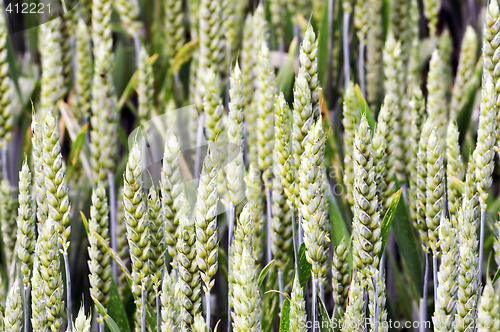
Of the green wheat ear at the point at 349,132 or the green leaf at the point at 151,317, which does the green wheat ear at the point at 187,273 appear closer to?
the green leaf at the point at 151,317

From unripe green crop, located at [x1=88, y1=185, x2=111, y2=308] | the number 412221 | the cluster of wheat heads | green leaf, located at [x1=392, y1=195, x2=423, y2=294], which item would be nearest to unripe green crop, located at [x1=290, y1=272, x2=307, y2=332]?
the cluster of wheat heads

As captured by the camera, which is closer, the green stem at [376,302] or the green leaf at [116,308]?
the green stem at [376,302]

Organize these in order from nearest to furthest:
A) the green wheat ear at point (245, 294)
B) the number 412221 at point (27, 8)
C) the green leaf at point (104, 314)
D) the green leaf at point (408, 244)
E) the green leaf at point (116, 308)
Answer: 1. the green wheat ear at point (245, 294)
2. the green leaf at point (104, 314)
3. the green leaf at point (116, 308)
4. the green leaf at point (408, 244)
5. the number 412221 at point (27, 8)

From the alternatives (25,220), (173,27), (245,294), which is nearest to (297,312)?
(245,294)

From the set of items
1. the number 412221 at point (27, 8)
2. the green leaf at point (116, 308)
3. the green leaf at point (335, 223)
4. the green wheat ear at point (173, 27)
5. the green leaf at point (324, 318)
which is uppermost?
the number 412221 at point (27, 8)

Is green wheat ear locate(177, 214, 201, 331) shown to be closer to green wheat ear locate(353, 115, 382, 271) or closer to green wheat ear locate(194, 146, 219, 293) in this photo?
green wheat ear locate(194, 146, 219, 293)

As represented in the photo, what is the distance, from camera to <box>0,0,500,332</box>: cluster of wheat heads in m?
0.62

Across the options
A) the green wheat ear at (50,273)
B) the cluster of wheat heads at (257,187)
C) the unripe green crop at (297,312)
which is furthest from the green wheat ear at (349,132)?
the green wheat ear at (50,273)

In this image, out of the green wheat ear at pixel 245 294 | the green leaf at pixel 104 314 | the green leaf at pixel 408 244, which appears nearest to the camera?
the green wheat ear at pixel 245 294

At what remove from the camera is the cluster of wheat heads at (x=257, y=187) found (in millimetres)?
615

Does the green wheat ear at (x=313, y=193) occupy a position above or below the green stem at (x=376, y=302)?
above

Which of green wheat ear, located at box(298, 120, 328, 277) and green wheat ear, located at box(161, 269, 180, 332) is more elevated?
green wheat ear, located at box(298, 120, 328, 277)

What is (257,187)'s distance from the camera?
771mm

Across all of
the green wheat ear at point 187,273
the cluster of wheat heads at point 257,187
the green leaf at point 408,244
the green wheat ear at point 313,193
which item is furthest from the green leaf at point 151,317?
the green leaf at point 408,244
